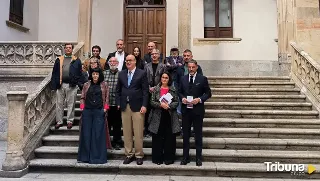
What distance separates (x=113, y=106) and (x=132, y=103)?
723 millimetres

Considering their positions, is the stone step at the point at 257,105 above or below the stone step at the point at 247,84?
below

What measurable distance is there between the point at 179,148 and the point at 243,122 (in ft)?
5.86

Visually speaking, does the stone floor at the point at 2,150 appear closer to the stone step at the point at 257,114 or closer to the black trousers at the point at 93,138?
the stone step at the point at 257,114

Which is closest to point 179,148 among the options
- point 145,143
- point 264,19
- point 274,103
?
point 145,143

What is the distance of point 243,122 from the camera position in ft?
22.5

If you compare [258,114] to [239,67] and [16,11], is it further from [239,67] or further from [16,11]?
[16,11]

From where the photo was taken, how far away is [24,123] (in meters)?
5.73

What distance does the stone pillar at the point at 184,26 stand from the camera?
31.2 feet

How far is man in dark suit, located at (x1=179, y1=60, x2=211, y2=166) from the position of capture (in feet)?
17.6

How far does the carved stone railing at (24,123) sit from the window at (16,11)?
640 cm

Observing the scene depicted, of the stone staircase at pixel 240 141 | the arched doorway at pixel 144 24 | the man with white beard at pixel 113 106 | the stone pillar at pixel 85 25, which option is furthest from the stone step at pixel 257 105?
the arched doorway at pixel 144 24

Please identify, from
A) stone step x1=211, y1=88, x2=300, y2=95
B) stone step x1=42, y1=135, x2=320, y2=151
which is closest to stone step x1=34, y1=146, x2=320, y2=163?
stone step x1=42, y1=135, x2=320, y2=151

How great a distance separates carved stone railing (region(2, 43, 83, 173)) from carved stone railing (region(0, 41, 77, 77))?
2315 mm

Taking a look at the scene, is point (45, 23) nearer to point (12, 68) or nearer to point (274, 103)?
point (12, 68)
